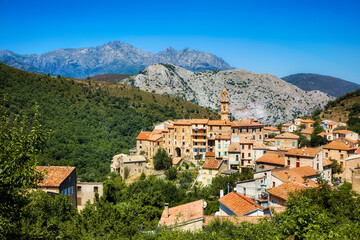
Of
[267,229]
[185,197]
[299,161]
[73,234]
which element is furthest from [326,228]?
[299,161]

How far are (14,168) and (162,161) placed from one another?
48.6m

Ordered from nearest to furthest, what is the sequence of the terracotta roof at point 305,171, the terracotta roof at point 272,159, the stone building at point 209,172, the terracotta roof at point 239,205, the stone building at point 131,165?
the terracotta roof at point 239,205
the terracotta roof at point 305,171
the terracotta roof at point 272,159
the stone building at point 209,172
the stone building at point 131,165

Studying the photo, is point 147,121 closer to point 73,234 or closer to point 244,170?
point 244,170

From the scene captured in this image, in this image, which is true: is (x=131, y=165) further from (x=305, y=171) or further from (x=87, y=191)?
(x=305, y=171)

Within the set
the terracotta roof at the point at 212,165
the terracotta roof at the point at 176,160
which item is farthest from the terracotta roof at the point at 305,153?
the terracotta roof at the point at 176,160

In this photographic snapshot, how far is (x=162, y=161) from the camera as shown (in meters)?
60.5

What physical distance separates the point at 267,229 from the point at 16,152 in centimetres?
1416

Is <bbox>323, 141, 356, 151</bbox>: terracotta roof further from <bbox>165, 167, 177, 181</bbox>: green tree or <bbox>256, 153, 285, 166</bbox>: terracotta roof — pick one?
<bbox>165, 167, 177, 181</bbox>: green tree

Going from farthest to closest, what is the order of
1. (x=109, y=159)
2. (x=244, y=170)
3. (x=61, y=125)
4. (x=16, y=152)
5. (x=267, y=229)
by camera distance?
(x=61, y=125) → (x=109, y=159) → (x=244, y=170) → (x=267, y=229) → (x=16, y=152)

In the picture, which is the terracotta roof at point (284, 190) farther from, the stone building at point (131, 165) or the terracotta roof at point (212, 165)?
the stone building at point (131, 165)

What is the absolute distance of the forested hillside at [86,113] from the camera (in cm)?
7206

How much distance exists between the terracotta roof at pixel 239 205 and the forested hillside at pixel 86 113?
40.6 metres

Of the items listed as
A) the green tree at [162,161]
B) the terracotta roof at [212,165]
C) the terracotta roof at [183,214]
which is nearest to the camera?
the terracotta roof at [183,214]

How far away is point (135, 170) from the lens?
6231 cm
